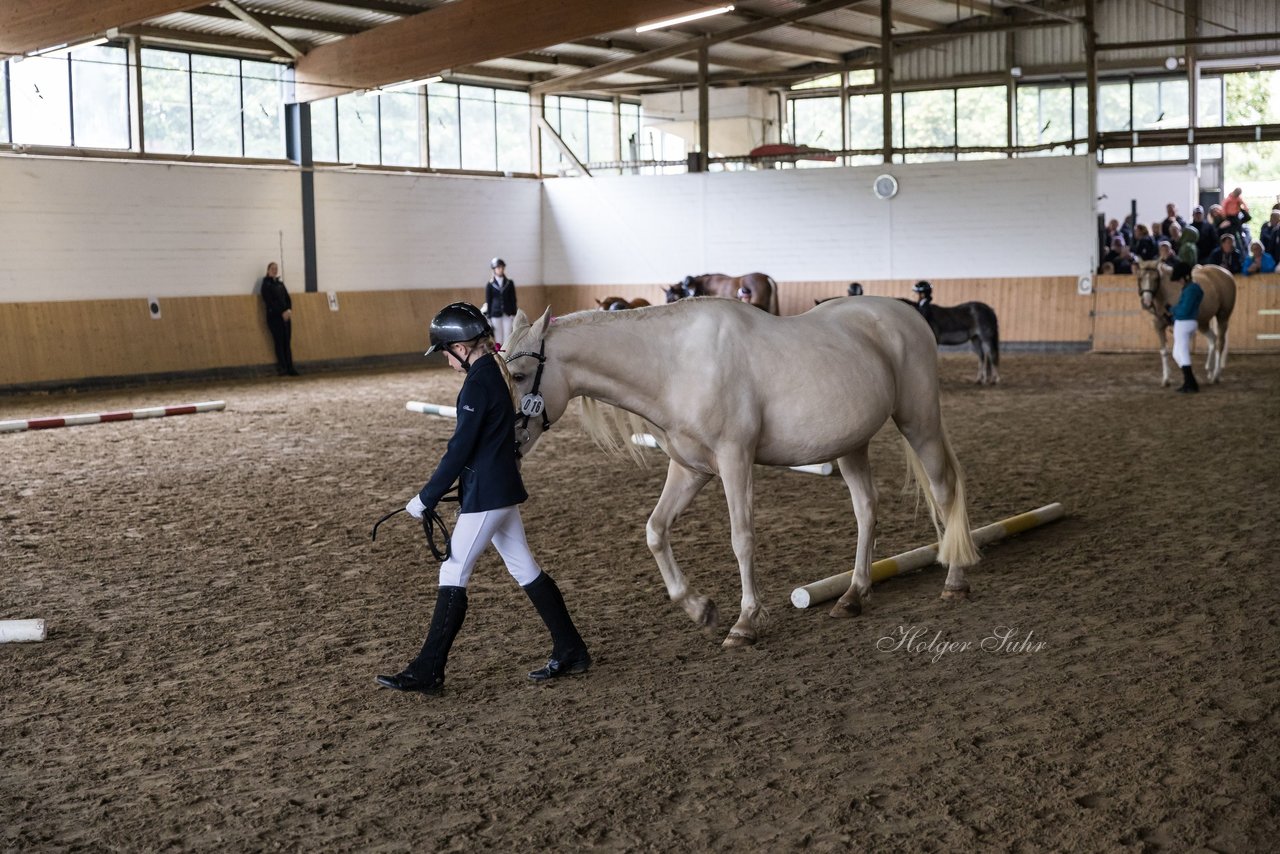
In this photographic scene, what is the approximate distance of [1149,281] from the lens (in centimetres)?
1511

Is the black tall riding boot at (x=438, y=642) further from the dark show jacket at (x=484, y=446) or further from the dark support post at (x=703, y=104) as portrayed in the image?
the dark support post at (x=703, y=104)

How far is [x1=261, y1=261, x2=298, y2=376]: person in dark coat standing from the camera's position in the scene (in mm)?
19641

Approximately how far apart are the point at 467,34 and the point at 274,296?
5.39m

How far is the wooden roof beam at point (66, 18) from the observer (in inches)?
524

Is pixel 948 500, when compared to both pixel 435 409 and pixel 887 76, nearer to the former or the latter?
pixel 435 409

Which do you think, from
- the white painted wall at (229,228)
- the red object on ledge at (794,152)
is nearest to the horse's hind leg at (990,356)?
the red object on ledge at (794,152)

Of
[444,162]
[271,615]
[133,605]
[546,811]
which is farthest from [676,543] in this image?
[444,162]

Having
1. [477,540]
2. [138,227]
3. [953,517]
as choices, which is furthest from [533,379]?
[138,227]

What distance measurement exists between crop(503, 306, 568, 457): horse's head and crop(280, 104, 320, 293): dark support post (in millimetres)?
16914

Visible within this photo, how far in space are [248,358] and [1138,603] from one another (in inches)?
656

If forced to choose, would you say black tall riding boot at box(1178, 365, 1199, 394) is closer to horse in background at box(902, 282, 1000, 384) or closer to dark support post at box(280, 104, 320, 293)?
horse in background at box(902, 282, 1000, 384)

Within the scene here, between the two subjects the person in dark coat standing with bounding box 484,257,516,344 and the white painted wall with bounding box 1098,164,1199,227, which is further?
the white painted wall with bounding box 1098,164,1199,227

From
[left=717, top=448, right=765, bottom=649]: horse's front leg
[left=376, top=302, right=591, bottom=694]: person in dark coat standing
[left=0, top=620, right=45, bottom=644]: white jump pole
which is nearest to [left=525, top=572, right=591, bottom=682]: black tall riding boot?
[left=376, top=302, right=591, bottom=694]: person in dark coat standing

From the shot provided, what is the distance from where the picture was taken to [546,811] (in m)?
3.39
